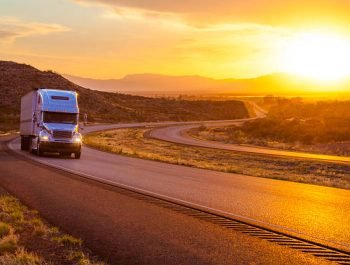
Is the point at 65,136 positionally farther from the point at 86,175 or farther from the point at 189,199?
the point at 189,199

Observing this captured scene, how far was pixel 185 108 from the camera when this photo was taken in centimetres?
14550

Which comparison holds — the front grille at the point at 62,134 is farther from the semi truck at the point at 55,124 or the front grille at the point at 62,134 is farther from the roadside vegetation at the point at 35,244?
the roadside vegetation at the point at 35,244

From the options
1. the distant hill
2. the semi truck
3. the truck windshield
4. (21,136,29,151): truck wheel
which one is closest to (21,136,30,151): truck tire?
(21,136,29,151): truck wheel

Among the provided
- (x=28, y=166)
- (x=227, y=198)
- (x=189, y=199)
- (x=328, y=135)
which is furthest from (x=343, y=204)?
(x=328, y=135)

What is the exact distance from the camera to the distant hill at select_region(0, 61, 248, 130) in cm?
9671

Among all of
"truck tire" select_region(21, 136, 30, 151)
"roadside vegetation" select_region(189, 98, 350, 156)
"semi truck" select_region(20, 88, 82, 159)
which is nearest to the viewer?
"semi truck" select_region(20, 88, 82, 159)

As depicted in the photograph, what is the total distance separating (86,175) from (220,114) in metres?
128

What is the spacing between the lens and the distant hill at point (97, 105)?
9671cm

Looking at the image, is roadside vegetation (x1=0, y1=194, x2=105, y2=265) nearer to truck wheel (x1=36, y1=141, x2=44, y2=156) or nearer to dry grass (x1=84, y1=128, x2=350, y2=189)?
dry grass (x1=84, y1=128, x2=350, y2=189)

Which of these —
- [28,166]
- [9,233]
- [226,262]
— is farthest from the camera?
[28,166]

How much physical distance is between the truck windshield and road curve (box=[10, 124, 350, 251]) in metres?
5.94

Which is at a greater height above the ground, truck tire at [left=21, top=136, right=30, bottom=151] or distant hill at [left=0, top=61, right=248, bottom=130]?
distant hill at [left=0, top=61, right=248, bottom=130]

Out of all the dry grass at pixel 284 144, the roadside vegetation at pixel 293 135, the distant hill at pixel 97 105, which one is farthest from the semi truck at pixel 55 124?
the distant hill at pixel 97 105

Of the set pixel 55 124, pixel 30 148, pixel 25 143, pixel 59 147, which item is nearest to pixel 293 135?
pixel 25 143
